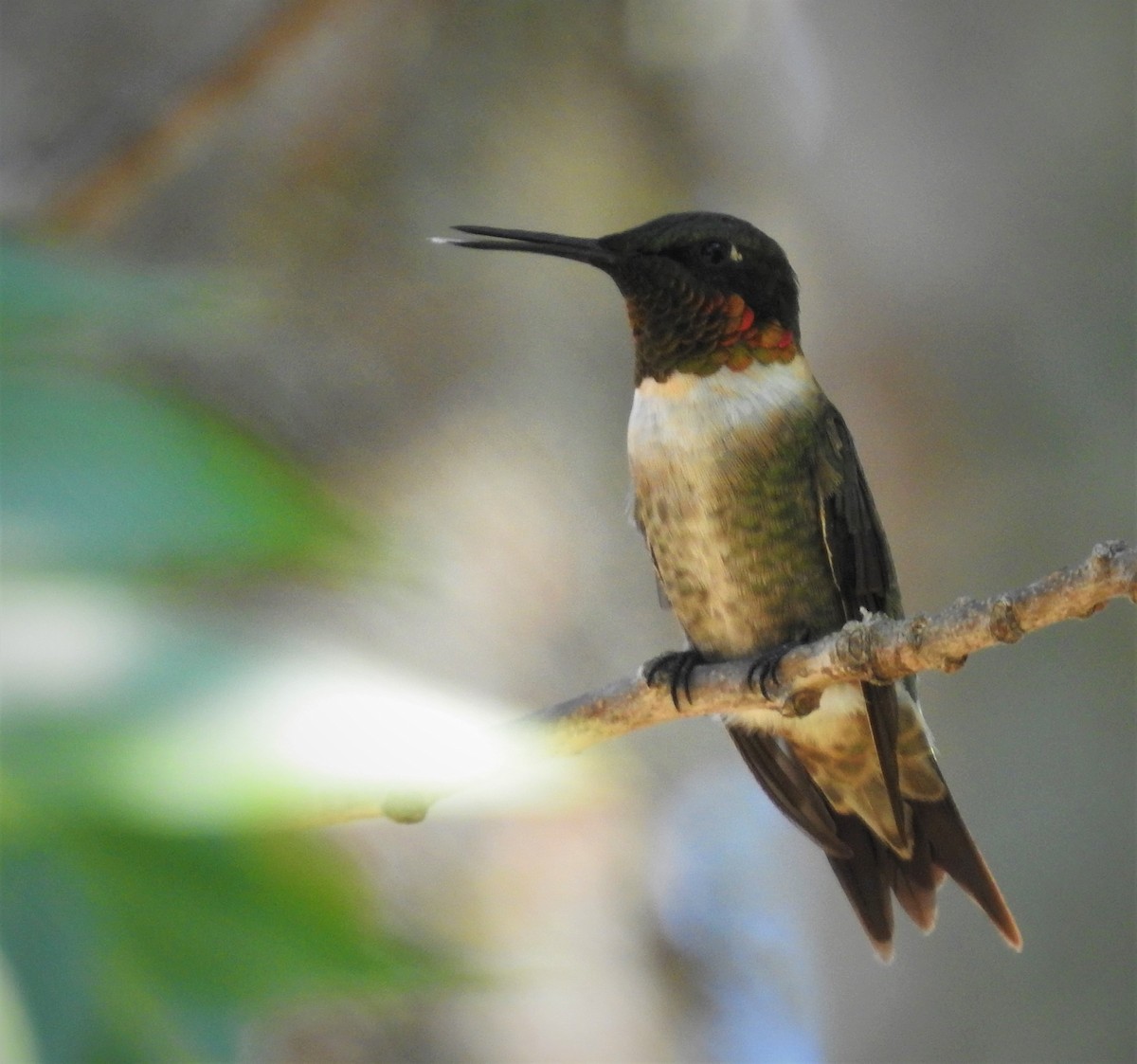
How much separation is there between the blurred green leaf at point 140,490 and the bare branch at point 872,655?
0.51 m

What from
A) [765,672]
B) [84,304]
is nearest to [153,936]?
[84,304]

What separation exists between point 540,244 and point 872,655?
787 millimetres

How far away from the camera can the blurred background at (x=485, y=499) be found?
0.47m

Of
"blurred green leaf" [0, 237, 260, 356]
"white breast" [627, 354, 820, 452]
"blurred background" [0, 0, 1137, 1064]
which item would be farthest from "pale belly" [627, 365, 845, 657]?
"blurred green leaf" [0, 237, 260, 356]

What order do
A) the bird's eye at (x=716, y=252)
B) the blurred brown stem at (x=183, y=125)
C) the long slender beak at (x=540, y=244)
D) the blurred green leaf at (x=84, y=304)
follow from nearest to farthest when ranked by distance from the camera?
the blurred green leaf at (x=84, y=304) → the long slender beak at (x=540, y=244) → the bird's eye at (x=716, y=252) → the blurred brown stem at (x=183, y=125)

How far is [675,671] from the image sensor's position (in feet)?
7.19

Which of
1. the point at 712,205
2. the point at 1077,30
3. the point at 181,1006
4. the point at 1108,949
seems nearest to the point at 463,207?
the point at 712,205

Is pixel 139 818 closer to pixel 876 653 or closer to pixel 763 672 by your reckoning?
pixel 876 653

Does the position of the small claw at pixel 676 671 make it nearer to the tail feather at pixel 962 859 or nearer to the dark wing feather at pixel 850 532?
the dark wing feather at pixel 850 532

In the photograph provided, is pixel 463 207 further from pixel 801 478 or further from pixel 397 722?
pixel 397 722

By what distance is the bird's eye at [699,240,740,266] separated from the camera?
2.32 m

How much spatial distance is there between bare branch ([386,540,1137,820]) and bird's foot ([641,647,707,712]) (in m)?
0.01

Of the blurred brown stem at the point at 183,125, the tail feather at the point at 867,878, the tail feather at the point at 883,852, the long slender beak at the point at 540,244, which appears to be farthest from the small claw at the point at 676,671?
the blurred brown stem at the point at 183,125

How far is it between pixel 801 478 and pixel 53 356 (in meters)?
1.90
